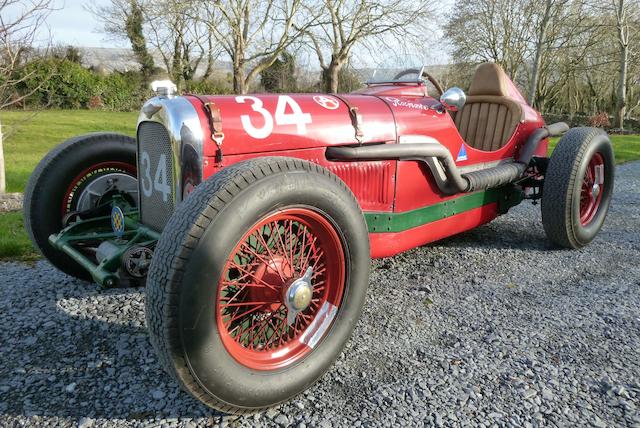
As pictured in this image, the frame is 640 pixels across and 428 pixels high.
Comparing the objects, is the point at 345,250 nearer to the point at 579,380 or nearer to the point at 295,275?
the point at 295,275

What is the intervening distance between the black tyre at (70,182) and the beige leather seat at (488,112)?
3.19 meters

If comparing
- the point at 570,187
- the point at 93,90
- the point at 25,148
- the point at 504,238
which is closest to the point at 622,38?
the point at 504,238

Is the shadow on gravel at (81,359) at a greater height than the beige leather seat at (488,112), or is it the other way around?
the beige leather seat at (488,112)

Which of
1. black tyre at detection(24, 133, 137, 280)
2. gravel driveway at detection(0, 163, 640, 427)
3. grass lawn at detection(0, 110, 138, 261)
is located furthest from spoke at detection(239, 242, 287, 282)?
grass lawn at detection(0, 110, 138, 261)

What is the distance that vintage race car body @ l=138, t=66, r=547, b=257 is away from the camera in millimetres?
2443

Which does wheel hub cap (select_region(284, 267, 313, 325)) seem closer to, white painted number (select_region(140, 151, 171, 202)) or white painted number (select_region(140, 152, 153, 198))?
white painted number (select_region(140, 151, 171, 202))

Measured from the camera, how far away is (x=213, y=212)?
1755mm

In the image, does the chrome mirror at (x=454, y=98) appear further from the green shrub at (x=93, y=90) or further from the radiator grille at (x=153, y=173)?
the green shrub at (x=93, y=90)

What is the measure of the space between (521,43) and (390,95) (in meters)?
26.9

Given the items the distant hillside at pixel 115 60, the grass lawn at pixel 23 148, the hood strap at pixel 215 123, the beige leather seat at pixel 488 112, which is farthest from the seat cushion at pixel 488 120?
the distant hillside at pixel 115 60

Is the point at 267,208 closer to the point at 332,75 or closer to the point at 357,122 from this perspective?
the point at 357,122

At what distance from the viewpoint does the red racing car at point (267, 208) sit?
1.76m

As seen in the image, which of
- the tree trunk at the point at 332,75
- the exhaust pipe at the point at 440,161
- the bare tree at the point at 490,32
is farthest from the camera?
the bare tree at the point at 490,32

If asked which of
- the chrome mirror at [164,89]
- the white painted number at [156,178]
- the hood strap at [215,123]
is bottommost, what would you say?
the white painted number at [156,178]
